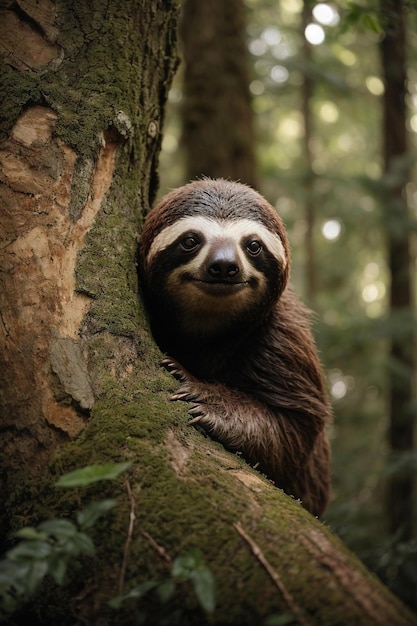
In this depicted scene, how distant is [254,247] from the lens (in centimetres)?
424

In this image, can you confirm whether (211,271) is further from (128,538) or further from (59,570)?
(59,570)

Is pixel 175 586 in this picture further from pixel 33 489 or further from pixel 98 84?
pixel 98 84

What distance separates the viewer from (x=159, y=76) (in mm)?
4547

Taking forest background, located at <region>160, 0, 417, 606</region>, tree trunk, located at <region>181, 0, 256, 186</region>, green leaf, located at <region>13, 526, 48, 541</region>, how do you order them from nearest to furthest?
green leaf, located at <region>13, 526, 48, 541</region>, forest background, located at <region>160, 0, 417, 606</region>, tree trunk, located at <region>181, 0, 256, 186</region>

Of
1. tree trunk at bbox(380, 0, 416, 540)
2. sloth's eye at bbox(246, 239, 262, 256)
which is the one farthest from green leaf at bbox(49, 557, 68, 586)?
tree trunk at bbox(380, 0, 416, 540)

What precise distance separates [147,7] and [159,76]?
486 mm

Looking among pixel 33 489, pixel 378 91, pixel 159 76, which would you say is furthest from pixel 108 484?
pixel 378 91

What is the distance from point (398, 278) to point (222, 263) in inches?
256

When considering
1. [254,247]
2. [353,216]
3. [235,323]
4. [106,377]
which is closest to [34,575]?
[106,377]

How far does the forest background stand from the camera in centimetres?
794

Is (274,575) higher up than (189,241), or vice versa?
(189,241)

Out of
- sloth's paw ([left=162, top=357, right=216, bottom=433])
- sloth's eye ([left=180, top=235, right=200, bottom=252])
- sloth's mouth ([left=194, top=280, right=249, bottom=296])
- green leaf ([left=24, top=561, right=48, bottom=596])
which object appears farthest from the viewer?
sloth's eye ([left=180, top=235, right=200, bottom=252])

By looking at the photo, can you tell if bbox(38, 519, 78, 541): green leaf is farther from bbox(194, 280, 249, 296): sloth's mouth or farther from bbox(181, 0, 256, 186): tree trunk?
bbox(181, 0, 256, 186): tree trunk

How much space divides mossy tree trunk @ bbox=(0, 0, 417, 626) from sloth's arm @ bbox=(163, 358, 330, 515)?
23 centimetres
